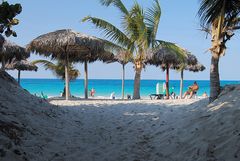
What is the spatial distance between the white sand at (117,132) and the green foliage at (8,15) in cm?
160

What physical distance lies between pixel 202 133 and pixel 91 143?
72.8 inches

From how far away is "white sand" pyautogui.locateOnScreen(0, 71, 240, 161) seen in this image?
15.6 feet

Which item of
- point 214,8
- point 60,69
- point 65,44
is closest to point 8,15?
point 214,8

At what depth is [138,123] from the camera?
7047 mm

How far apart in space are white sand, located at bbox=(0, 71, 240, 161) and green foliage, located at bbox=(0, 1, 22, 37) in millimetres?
1596

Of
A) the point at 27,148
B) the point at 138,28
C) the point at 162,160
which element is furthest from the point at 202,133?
the point at 138,28

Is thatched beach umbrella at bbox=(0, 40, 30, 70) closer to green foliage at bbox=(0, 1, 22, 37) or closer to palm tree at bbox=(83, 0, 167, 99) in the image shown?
palm tree at bbox=(83, 0, 167, 99)

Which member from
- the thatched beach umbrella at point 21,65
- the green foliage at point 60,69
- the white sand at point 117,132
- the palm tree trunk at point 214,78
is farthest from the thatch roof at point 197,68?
the palm tree trunk at point 214,78

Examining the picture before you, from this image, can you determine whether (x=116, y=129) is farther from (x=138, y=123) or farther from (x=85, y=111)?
(x=85, y=111)

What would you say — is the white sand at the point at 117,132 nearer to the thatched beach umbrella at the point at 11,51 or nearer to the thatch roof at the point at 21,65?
the thatched beach umbrella at the point at 11,51

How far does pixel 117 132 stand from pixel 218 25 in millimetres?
3147

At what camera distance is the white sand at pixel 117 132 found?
4766 mm

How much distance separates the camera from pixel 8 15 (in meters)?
3.67

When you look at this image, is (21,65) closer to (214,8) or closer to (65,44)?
(65,44)
